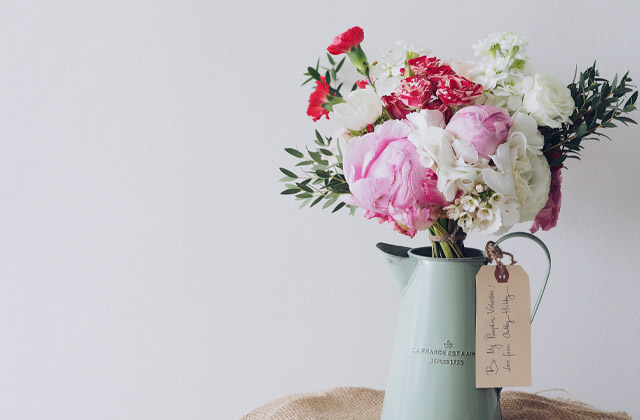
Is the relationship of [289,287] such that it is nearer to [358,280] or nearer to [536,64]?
[358,280]

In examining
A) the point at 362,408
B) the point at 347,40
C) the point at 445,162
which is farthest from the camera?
the point at 362,408

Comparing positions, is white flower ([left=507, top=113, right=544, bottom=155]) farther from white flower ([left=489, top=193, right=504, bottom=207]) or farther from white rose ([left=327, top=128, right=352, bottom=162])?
white rose ([left=327, top=128, right=352, bottom=162])

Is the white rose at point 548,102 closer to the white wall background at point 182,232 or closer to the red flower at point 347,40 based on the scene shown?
the red flower at point 347,40

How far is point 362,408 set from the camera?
96 centimetres

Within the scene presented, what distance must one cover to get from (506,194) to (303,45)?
520 millimetres

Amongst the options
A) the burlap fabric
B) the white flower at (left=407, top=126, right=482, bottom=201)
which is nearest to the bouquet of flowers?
the white flower at (left=407, top=126, right=482, bottom=201)

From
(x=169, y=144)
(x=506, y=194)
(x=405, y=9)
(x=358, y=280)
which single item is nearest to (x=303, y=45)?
(x=405, y=9)

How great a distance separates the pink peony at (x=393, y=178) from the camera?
0.69 m

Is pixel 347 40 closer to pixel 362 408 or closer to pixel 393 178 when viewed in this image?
pixel 393 178

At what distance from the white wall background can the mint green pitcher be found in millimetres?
299

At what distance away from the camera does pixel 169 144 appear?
111 cm

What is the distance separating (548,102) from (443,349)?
1.01 feet

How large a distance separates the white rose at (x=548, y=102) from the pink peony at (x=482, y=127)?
0.17 ft

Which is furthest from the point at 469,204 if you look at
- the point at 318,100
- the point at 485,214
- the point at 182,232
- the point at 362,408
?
the point at 182,232
